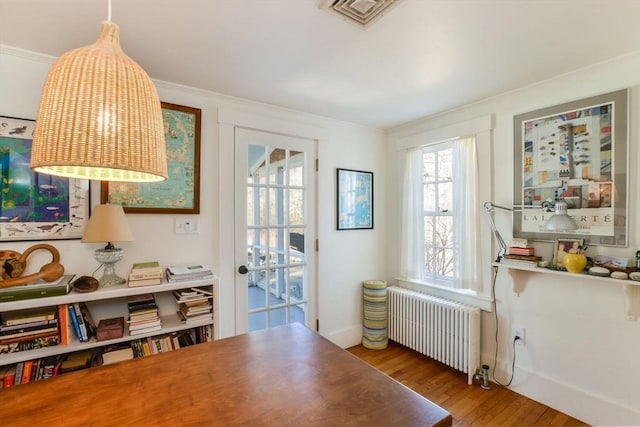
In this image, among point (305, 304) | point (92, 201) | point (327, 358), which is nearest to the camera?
point (327, 358)

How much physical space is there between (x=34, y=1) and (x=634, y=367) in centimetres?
367

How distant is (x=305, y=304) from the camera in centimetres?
282

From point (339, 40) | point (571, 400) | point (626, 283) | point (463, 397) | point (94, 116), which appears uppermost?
point (339, 40)

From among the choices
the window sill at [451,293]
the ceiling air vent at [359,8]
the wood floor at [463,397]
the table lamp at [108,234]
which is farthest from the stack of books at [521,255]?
the table lamp at [108,234]

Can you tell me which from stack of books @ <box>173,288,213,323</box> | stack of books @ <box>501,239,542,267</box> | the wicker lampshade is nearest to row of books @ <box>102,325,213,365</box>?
stack of books @ <box>173,288,213,323</box>

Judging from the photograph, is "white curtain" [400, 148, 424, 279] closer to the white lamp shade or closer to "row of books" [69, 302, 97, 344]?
the white lamp shade

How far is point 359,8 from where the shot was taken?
138cm

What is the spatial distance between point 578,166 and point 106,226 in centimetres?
299

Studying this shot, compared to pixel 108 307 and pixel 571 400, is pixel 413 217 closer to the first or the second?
pixel 571 400

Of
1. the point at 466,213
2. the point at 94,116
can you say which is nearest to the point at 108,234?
the point at 94,116

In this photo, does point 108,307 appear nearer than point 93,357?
No

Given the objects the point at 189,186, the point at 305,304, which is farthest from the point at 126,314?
the point at 305,304

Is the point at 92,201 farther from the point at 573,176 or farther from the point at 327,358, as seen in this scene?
the point at 573,176

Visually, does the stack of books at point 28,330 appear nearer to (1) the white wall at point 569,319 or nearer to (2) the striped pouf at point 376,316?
(2) the striped pouf at point 376,316
